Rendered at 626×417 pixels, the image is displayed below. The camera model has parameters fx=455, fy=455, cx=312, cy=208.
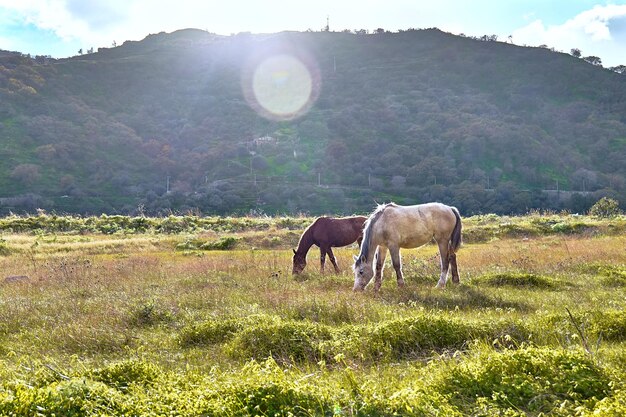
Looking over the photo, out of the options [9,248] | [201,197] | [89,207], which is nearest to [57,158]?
[89,207]

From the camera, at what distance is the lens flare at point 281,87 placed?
123m

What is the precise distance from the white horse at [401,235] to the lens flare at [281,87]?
344 feet

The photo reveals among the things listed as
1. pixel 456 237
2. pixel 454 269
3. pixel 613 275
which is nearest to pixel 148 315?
pixel 454 269

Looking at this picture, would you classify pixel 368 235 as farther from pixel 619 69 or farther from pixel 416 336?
pixel 619 69

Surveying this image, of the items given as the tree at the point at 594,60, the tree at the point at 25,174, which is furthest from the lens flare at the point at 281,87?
the tree at the point at 594,60

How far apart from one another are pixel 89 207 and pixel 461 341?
7383cm

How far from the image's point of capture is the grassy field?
14.5 ft

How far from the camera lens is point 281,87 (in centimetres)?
14250

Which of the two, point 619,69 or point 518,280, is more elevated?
point 619,69

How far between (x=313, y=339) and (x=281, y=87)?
141m

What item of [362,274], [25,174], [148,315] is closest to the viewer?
[148,315]

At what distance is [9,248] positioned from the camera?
25781 millimetres

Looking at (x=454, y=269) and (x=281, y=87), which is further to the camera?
(x=281, y=87)

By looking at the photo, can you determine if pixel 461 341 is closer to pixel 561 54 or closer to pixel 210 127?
pixel 210 127
